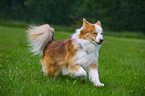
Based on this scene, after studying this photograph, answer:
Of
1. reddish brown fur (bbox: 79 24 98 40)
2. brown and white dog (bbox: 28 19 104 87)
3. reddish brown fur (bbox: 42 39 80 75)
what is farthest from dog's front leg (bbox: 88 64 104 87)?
reddish brown fur (bbox: 79 24 98 40)

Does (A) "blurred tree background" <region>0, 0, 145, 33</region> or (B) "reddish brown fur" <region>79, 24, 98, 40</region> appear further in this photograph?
(A) "blurred tree background" <region>0, 0, 145, 33</region>

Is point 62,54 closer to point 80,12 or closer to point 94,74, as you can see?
point 94,74

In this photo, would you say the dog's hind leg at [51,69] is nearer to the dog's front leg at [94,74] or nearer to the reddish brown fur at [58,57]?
the reddish brown fur at [58,57]

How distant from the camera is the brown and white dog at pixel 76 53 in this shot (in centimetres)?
324

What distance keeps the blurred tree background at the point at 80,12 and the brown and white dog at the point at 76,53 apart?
2770 cm

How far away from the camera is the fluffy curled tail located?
3924 millimetres

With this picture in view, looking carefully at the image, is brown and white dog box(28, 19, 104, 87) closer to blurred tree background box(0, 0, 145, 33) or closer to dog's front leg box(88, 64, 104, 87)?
dog's front leg box(88, 64, 104, 87)

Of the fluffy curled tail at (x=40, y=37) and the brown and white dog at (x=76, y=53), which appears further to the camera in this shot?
the fluffy curled tail at (x=40, y=37)

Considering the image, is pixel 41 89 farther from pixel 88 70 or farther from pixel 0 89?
pixel 88 70

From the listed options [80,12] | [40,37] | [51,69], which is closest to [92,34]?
[51,69]

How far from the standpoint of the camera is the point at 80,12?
3391cm

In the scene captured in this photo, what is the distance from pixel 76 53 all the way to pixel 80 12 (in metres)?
31.4

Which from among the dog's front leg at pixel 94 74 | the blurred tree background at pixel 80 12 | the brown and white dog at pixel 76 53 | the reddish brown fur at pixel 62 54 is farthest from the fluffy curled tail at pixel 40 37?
the blurred tree background at pixel 80 12

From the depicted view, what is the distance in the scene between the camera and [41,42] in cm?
392
